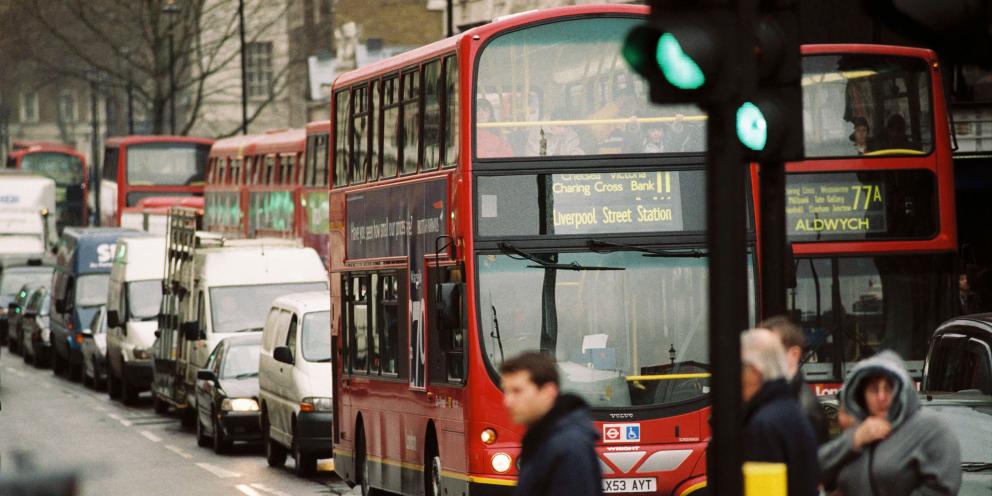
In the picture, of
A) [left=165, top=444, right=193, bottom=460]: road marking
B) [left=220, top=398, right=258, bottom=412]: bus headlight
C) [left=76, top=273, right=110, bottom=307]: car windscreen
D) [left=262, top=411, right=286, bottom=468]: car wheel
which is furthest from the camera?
[left=76, top=273, right=110, bottom=307]: car windscreen

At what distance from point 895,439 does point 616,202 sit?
24.1 ft

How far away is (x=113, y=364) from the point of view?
3459 cm

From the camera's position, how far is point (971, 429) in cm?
1050

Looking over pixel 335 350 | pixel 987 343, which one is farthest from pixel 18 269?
pixel 987 343

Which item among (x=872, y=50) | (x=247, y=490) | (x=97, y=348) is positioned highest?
(x=872, y=50)

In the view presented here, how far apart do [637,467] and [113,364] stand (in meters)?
21.7

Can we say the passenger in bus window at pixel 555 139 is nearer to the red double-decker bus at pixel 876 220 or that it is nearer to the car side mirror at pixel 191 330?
the red double-decker bus at pixel 876 220

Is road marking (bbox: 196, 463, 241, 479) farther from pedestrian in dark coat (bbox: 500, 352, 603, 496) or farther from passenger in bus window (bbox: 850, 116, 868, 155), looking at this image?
pedestrian in dark coat (bbox: 500, 352, 603, 496)

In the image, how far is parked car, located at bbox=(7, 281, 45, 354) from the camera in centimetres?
4912

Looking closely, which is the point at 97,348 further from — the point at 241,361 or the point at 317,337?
the point at 317,337

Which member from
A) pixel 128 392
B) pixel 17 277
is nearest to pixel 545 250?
pixel 128 392

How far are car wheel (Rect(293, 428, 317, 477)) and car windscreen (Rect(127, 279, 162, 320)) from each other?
12803 millimetres

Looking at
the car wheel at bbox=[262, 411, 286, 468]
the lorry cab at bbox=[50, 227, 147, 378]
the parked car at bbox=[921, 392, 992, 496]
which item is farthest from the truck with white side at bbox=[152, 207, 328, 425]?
the parked car at bbox=[921, 392, 992, 496]

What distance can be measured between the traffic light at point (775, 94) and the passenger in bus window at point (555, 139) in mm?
7461
